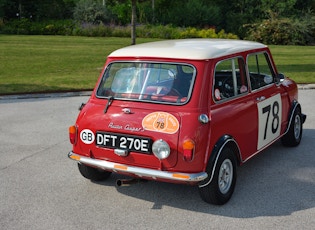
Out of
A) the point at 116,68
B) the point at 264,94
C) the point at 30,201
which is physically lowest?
the point at 30,201

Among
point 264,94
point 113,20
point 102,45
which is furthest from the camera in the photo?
point 113,20

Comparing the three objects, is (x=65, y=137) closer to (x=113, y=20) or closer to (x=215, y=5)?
(x=113, y=20)

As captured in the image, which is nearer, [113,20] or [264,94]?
[264,94]

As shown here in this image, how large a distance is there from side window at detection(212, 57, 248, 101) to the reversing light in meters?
0.85

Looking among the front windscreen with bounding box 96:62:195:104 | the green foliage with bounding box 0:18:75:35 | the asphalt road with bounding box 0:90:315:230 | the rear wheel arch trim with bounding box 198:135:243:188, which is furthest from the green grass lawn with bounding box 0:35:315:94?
the rear wheel arch trim with bounding box 198:135:243:188

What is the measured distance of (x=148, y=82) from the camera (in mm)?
5258

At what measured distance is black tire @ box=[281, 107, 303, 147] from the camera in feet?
23.1

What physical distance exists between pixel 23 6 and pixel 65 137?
37.5m

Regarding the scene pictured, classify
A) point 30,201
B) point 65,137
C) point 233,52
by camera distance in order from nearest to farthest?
point 30,201
point 233,52
point 65,137

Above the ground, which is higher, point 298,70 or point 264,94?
point 264,94

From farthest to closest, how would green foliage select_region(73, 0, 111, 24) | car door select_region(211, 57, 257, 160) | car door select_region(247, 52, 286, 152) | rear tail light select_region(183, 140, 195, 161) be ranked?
green foliage select_region(73, 0, 111, 24), car door select_region(247, 52, 286, 152), car door select_region(211, 57, 257, 160), rear tail light select_region(183, 140, 195, 161)

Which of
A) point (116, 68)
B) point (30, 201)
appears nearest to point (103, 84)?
point (116, 68)

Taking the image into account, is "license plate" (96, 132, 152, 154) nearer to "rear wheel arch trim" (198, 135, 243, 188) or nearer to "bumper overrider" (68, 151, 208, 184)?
"bumper overrider" (68, 151, 208, 184)

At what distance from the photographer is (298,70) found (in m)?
16.6
